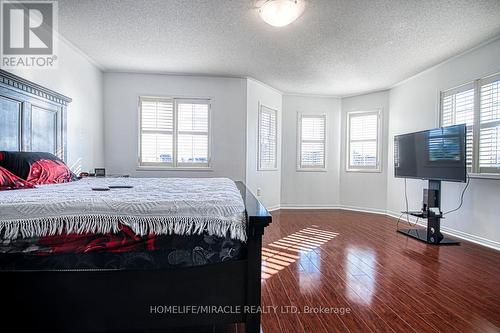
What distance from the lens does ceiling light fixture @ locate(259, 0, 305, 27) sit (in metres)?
2.58

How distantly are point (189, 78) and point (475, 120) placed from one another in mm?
4333

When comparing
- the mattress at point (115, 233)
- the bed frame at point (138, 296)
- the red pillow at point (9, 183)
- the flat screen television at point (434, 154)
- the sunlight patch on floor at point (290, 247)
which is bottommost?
the sunlight patch on floor at point (290, 247)

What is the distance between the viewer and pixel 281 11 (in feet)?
8.69

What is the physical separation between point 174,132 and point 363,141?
3913mm

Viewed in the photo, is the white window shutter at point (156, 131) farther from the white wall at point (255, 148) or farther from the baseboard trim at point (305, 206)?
the baseboard trim at point (305, 206)

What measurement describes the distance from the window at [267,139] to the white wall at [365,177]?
5.20ft

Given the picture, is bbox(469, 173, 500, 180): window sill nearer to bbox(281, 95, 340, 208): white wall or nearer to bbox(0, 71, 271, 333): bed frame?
bbox(281, 95, 340, 208): white wall

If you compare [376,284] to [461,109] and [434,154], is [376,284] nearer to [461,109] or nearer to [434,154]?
[434,154]

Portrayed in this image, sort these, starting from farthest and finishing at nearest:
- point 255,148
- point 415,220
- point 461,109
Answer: point 255,148
point 415,220
point 461,109

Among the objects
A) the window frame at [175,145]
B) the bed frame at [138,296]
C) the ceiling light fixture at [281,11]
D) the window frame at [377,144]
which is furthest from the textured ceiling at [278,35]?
the bed frame at [138,296]

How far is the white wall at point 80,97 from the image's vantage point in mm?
3412

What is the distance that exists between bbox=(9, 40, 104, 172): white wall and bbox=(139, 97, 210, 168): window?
68 cm

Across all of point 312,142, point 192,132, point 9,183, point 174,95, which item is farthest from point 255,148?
point 9,183

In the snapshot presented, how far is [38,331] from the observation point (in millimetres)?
1253
